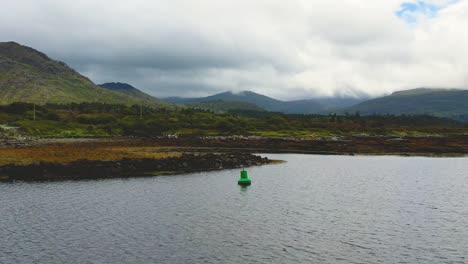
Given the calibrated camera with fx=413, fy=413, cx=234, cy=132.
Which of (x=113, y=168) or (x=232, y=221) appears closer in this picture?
(x=232, y=221)

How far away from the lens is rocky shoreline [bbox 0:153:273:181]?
2662 inches

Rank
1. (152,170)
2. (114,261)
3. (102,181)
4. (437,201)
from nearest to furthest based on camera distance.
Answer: (114,261) → (437,201) → (102,181) → (152,170)

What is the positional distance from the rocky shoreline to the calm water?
642 centimetres

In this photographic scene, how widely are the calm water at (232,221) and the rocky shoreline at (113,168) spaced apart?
21.1 ft

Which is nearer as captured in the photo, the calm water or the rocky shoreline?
the calm water

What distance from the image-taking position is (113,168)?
7488 cm

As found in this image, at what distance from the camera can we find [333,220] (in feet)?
140

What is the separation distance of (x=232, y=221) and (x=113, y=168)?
39709 millimetres

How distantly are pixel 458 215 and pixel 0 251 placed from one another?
44658 millimetres

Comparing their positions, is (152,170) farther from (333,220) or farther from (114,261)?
(114,261)

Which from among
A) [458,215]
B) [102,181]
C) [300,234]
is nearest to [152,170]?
[102,181]

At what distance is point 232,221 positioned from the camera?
41.7m

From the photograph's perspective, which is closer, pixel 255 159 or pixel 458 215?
pixel 458 215

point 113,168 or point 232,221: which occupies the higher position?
point 113,168
